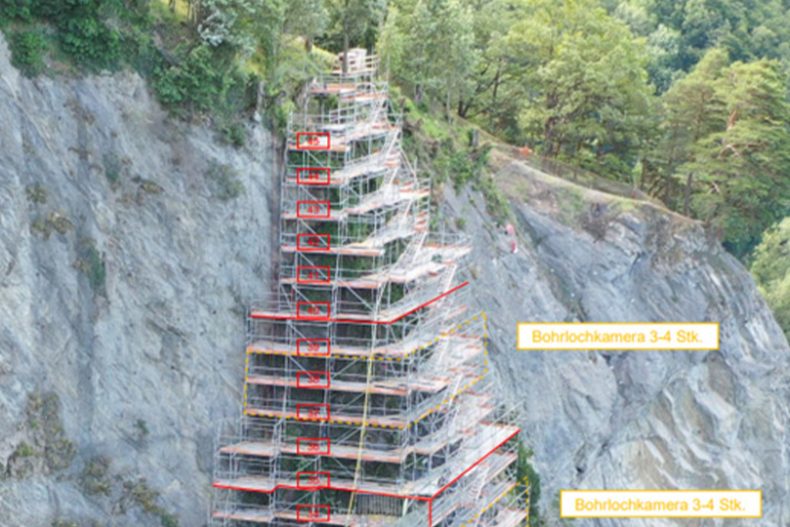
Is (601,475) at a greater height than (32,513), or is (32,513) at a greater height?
(32,513)

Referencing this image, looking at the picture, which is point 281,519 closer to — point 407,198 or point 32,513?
point 32,513

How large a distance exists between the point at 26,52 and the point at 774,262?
192 feet

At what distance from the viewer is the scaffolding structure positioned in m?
38.2

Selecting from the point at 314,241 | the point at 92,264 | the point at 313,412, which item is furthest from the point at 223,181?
the point at 313,412

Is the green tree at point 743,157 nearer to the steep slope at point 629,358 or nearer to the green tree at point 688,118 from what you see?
the green tree at point 688,118

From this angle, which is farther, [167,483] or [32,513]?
[167,483]

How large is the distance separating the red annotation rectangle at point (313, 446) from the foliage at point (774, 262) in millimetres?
44094

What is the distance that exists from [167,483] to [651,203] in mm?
26457

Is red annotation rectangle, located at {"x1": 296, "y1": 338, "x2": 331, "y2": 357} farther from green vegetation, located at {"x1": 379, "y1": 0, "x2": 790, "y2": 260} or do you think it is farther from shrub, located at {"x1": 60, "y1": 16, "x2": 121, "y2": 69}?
green vegetation, located at {"x1": 379, "y1": 0, "x2": 790, "y2": 260}

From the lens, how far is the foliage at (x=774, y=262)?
79.4 meters

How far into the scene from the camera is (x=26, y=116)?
34906 millimetres

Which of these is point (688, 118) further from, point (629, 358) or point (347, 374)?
point (347, 374)

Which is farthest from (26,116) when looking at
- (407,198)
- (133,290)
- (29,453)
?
(407,198)

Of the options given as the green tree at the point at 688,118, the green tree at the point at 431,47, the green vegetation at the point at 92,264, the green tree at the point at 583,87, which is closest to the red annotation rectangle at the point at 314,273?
the green vegetation at the point at 92,264
